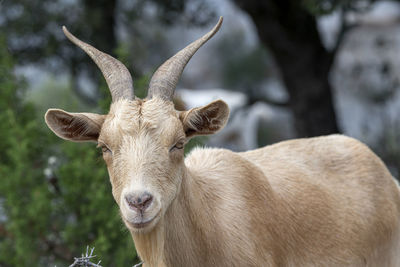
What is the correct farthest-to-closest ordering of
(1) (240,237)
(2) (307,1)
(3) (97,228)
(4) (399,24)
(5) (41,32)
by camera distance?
(4) (399,24), (5) (41,32), (2) (307,1), (3) (97,228), (1) (240,237)

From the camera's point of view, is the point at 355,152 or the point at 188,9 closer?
the point at 355,152

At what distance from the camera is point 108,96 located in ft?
23.8

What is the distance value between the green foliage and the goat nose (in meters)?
3.09

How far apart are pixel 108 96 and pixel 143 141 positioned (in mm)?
3566

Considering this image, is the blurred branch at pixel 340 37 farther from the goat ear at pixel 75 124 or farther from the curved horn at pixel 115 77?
the goat ear at pixel 75 124

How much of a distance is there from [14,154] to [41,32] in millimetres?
5640

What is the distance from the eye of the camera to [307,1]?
8820 millimetres

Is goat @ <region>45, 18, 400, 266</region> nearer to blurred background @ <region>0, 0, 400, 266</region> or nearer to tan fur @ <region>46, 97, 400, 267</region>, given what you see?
tan fur @ <region>46, 97, 400, 267</region>

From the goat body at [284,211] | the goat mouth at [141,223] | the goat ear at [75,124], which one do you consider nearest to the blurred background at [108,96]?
the goat body at [284,211]

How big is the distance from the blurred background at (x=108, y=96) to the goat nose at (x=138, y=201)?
1965mm

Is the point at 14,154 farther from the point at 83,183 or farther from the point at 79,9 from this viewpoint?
the point at 79,9

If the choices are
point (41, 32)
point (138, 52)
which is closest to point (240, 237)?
point (41, 32)

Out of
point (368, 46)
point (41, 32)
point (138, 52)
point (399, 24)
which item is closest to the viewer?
point (41, 32)

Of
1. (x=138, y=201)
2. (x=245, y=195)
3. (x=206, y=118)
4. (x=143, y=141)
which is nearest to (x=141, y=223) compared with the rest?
(x=138, y=201)
